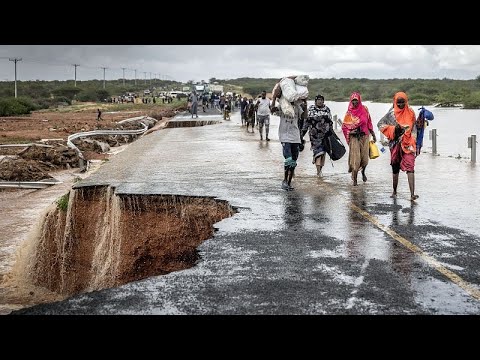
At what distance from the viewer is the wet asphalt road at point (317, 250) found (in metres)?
4.88

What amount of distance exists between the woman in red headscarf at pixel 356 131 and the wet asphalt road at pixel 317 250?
1.50 ft

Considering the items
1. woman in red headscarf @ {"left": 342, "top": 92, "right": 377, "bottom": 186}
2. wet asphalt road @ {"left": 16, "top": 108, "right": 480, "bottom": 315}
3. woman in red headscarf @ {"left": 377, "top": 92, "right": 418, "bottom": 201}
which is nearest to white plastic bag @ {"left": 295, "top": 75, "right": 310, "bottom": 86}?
woman in red headscarf @ {"left": 342, "top": 92, "right": 377, "bottom": 186}

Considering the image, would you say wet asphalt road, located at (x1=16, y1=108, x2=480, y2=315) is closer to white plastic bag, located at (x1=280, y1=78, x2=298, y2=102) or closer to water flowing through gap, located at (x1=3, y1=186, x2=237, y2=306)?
water flowing through gap, located at (x1=3, y1=186, x2=237, y2=306)

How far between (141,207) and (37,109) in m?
73.9

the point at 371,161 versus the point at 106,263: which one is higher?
the point at 371,161

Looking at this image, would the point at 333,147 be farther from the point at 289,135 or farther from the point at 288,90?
the point at 288,90

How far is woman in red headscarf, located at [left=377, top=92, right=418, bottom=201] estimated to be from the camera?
392 inches

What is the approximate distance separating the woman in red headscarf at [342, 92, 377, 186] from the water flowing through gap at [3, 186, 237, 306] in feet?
10.2

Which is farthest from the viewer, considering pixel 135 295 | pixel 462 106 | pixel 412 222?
pixel 462 106

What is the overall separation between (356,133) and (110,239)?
5011 millimetres

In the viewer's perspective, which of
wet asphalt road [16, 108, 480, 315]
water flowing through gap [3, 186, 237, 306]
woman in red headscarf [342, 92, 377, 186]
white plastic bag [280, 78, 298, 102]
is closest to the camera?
wet asphalt road [16, 108, 480, 315]
